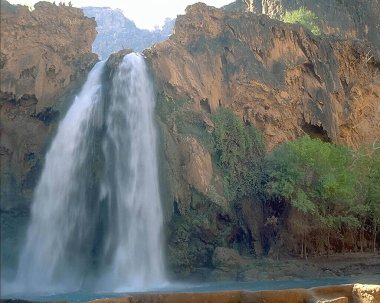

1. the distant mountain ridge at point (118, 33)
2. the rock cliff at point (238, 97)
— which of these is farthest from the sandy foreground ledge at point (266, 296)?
the distant mountain ridge at point (118, 33)

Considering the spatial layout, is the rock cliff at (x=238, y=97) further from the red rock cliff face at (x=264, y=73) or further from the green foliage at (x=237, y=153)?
the green foliage at (x=237, y=153)

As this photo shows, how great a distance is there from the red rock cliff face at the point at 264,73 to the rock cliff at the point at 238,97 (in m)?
0.07

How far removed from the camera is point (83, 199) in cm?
2538

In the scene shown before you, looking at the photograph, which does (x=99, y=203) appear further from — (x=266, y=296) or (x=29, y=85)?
(x=266, y=296)

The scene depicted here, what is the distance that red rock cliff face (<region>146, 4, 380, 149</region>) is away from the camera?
2956 cm

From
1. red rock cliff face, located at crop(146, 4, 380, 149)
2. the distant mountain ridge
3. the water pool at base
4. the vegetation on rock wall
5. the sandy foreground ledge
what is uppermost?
the distant mountain ridge

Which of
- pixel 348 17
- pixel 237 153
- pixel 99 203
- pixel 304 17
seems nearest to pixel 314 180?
pixel 237 153

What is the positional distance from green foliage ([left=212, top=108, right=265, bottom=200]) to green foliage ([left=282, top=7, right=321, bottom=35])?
1760 cm

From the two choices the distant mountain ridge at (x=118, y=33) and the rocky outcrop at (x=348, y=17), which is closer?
the rocky outcrop at (x=348, y=17)

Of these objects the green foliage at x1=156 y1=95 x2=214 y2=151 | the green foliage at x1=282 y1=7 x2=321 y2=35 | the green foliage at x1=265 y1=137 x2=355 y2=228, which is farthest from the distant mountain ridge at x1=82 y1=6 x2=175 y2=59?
the green foliage at x1=265 y1=137 x2=355 y2=228

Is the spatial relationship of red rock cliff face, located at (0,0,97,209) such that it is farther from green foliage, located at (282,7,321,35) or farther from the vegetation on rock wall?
green foliage, located at (282,7,321,35)

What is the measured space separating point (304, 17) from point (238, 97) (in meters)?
18.5

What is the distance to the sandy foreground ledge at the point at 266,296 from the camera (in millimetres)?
7676

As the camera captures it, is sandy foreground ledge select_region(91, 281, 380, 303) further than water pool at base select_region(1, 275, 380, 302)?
No
